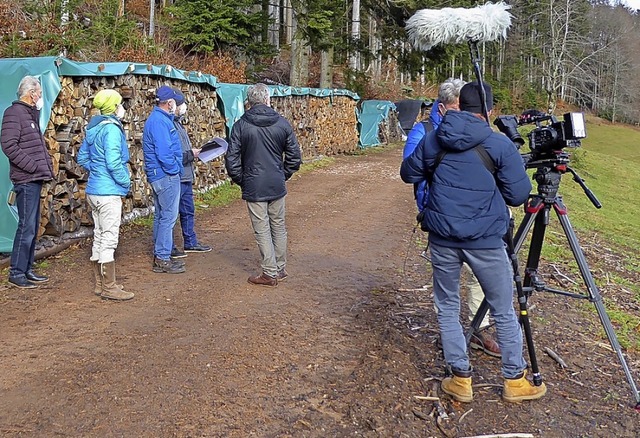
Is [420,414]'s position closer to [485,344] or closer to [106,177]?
[485,344]

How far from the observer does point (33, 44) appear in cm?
1271

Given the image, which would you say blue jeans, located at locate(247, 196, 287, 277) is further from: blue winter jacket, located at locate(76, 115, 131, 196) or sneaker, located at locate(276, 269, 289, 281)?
blue winter jacket, located at locate(76, 115, 131, 196)

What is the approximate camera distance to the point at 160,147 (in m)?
6.62

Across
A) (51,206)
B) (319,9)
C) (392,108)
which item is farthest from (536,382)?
(392,108)

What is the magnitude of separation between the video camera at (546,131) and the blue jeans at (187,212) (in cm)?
448

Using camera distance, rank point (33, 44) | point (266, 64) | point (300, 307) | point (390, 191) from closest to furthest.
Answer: point (300, 307)
point (33, 44)
point (390, 191)
point (266, 64)

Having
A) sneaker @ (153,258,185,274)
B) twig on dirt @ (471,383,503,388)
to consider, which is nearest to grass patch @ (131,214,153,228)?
sneaker @ (153,258,185,274)

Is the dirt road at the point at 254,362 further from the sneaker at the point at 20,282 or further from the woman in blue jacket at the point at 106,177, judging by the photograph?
the woman in blue jacket at the point at 106,177

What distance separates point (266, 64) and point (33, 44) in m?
18.7

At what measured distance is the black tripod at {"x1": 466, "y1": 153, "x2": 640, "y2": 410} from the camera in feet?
13.7

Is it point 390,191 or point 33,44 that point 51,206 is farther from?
point 390,191

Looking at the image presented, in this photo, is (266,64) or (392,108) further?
(266,64)

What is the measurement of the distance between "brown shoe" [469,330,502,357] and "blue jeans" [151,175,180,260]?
136 inches

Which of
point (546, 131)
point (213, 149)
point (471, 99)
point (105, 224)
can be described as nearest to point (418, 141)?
point (471, 99)
